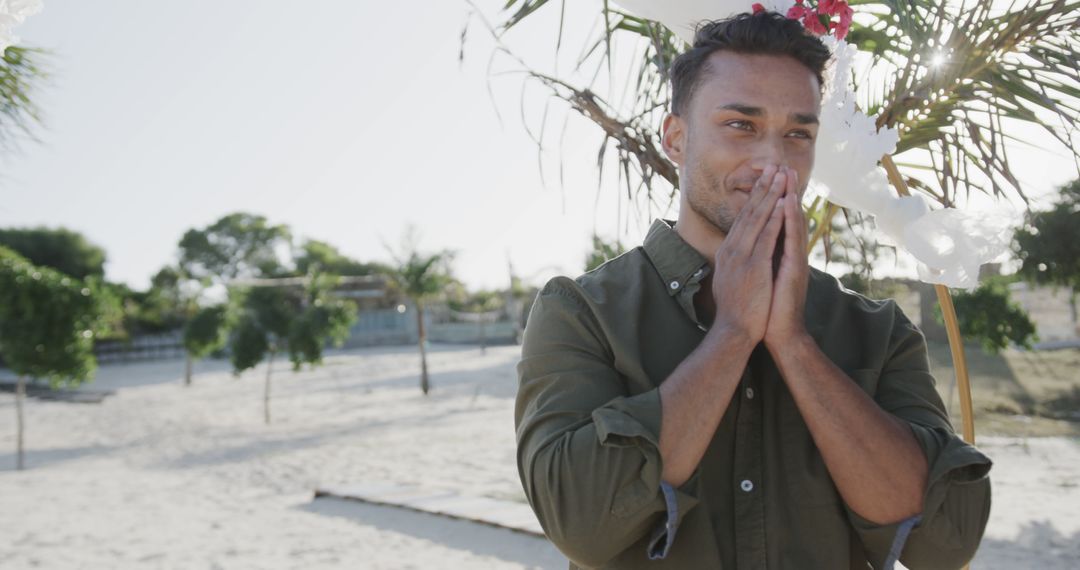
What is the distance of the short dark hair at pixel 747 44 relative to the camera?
1411 mm

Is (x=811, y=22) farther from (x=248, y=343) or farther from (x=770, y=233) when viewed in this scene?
(x=248, y=343)

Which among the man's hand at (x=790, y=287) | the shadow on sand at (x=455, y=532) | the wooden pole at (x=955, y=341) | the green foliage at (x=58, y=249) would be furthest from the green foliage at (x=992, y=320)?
the green foliage at (x=58, y=249)

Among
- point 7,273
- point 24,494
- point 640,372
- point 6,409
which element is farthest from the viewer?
point 6,409

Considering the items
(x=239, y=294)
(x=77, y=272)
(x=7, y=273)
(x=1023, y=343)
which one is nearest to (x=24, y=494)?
(x=7, y=273)

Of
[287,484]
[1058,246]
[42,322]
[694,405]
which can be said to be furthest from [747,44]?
[1058,246]

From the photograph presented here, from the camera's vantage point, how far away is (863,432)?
123cm

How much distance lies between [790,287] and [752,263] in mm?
69

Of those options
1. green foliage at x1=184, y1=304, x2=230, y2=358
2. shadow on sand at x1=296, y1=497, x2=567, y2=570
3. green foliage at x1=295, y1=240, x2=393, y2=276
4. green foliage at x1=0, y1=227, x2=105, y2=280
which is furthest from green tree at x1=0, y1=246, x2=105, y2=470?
green foliage at x1=295, y1=240, x2=393, y2=276

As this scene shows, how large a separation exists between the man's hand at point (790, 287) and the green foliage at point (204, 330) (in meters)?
25.5

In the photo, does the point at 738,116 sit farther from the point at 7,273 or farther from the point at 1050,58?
the point at 7,273

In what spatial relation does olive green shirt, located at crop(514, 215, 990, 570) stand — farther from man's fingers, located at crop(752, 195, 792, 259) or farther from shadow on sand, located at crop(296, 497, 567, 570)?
shadow on sand, located at crop(296, 497, 567, 570)

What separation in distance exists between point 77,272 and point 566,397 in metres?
53.9

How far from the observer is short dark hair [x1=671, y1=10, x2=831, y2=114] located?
141 cm

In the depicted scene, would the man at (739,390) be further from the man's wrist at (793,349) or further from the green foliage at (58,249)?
the green foliage at (58,249)
